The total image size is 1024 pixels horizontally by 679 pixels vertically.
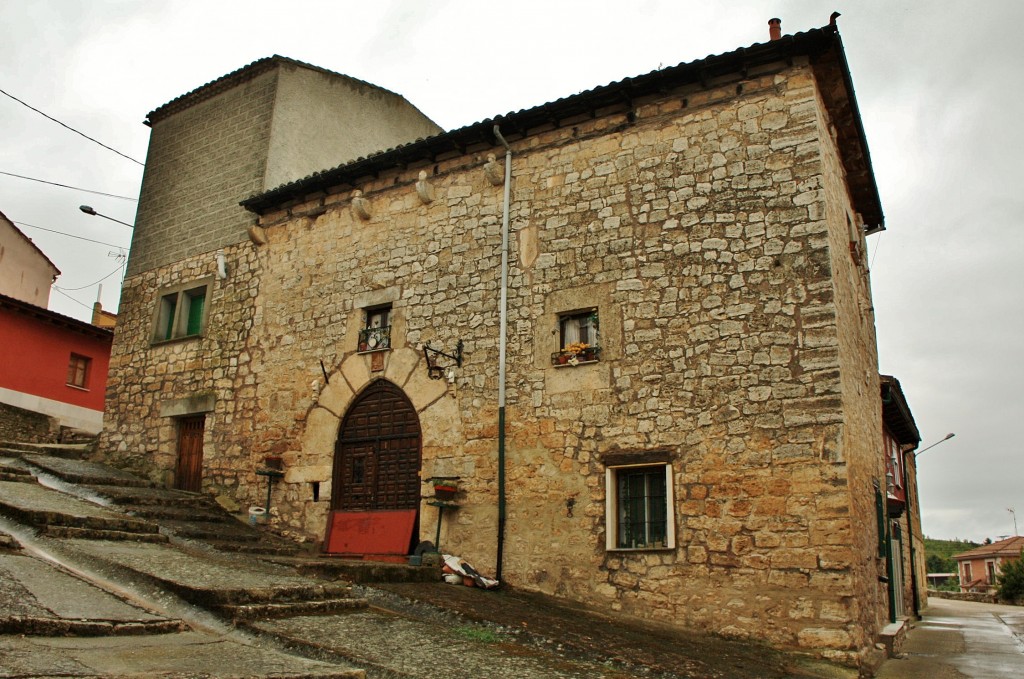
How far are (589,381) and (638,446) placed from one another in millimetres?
984

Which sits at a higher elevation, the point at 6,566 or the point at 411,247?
the point at 411,247

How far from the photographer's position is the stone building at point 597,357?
26.4 feet

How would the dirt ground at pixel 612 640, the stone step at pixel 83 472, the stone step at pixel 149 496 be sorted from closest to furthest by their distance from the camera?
the dirt ground at pixel 612 640 → the stone step at pixel 149 496 → the stone step at pixel 83 472

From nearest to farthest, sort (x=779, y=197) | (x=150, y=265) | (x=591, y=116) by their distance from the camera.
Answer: (x=779, y=197) < (x=591, y=116) < (x=150, y=265)

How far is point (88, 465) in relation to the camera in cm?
1266

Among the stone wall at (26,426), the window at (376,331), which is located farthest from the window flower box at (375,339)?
the stone wall at (26,426)

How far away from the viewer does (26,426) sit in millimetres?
17625

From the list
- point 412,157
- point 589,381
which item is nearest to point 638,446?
point 589,381

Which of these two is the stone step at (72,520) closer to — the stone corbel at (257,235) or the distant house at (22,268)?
the stone corbel at (257,235)

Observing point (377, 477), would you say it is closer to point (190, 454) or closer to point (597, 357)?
point (597, 357)

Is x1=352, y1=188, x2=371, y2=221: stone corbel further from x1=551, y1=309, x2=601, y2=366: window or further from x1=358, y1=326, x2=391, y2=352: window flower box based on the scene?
x1=551, y1=309, x2=601, y2=366: window

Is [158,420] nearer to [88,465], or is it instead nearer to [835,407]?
[88,465]


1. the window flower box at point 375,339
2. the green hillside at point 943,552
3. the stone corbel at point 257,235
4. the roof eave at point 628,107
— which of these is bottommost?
the green hillside at point 943,552

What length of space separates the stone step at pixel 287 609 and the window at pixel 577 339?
12.2 ft
